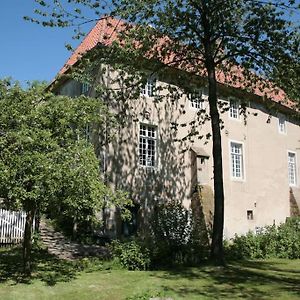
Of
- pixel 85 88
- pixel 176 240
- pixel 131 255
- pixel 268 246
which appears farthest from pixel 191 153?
pixel 131 255

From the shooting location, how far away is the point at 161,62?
56.5 feet

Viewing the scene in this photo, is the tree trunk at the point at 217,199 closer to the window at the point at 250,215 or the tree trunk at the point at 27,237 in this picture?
the tree trunk at the point at 27,237

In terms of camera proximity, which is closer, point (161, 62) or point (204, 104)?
point (161, 62)

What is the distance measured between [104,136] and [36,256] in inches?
264

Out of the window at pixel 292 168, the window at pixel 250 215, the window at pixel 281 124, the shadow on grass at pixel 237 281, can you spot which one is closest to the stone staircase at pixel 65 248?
the shadow on grass at pixel 237 281

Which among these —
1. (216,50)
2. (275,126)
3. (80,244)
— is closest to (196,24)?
(216,50)

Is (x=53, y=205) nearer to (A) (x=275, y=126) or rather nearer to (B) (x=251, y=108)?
(B) (x=251, y=108)

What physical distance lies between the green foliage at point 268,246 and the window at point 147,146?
18.7 ft

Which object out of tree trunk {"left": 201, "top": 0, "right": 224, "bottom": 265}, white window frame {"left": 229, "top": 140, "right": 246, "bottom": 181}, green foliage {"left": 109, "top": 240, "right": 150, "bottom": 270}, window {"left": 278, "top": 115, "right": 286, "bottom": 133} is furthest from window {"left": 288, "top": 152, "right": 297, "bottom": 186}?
green foliage {"left": 109, "top": 240, "right": 150, "bottom": 270}

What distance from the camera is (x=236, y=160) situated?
2605cm

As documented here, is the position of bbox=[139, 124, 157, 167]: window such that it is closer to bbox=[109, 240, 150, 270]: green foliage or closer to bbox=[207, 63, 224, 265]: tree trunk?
bbox=[207, 63, 224, 265]: tree trunk

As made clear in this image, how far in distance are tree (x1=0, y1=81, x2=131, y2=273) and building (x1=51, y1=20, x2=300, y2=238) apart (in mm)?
5983

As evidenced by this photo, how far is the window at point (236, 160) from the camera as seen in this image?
25.8m

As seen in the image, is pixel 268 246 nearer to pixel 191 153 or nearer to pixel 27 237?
pixel 191 153
